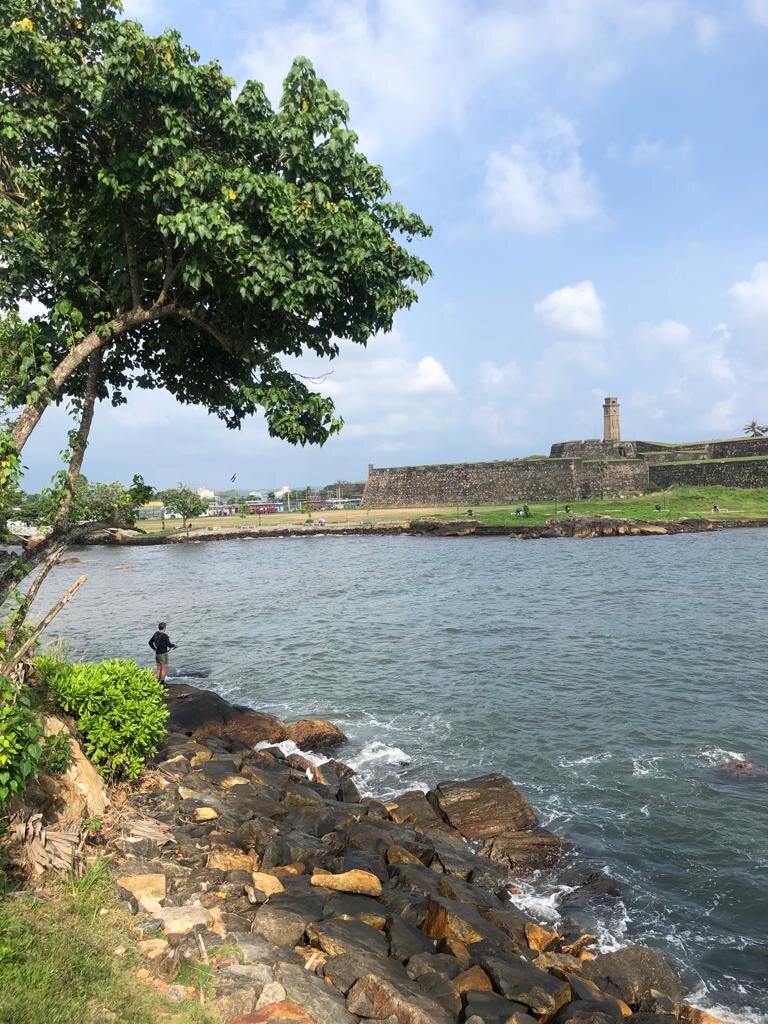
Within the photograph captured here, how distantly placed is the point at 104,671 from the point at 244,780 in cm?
276

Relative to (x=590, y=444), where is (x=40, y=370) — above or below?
below

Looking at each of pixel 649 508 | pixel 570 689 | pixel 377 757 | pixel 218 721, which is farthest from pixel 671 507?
pixel 218 721

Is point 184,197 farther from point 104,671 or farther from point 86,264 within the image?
point 104,671

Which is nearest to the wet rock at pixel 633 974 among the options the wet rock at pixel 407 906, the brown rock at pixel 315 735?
the wet rock at pixel 407 906

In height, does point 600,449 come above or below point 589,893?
above

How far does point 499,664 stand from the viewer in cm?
1948

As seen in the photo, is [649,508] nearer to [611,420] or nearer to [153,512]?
[611,420]

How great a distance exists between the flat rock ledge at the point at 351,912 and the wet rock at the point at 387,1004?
0.01m

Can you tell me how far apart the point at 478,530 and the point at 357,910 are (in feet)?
197

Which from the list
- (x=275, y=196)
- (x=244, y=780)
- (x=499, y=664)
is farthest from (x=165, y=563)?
(x=275, y=196)

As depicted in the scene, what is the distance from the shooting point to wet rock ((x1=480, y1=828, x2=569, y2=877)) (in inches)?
366

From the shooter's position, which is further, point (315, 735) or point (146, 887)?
point (315, 735)

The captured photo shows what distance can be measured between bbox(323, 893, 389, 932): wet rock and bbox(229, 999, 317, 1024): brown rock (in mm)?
1440

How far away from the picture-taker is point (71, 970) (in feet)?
14.6
